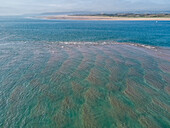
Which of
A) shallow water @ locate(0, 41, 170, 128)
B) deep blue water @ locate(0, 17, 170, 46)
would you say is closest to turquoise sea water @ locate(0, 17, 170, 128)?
shallow water @ locate(0, 41, 170, 128)

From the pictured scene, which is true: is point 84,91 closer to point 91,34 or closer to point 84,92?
point 84,92

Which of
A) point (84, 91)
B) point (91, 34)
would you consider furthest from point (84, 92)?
point (91, 34)

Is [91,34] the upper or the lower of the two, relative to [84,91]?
lower

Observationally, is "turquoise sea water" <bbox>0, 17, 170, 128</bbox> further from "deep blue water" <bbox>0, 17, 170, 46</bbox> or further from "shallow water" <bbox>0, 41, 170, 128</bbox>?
"deep blue water" <bbox>0, 17, 170, 46</bbox>

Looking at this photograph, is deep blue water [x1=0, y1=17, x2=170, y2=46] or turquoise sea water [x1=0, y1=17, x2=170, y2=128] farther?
deep blue water [x1=0, y1=17, x2=170, y2=46]

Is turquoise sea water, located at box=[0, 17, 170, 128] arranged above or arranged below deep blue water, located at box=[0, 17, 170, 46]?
above

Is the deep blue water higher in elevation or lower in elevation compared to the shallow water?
lower

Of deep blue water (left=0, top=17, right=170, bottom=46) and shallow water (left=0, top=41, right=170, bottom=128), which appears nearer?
shallow water (left=0, top=41, right=170, bottom=128)

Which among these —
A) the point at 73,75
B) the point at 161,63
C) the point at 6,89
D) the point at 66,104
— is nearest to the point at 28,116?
the point at 66,104
